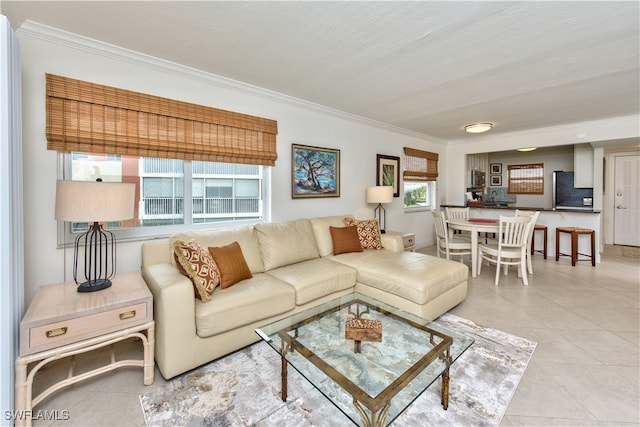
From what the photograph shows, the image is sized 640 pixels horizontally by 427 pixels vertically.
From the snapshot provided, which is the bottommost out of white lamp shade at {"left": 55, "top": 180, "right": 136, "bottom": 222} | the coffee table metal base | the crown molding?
the coffee table metal base

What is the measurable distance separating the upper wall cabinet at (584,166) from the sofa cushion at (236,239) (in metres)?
6.23

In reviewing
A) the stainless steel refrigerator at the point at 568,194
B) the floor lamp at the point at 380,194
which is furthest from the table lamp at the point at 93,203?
the stainless steel refrigerator at the point at 568,194

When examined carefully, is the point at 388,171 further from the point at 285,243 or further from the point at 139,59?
the point at 139,59

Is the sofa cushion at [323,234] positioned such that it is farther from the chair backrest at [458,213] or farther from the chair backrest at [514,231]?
the chair backrest at [458,213]

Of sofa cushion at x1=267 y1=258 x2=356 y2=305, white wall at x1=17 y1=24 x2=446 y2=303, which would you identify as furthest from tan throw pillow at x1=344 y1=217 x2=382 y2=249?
sofa cushion at x1=267 y1=258 x2=356 y2=305

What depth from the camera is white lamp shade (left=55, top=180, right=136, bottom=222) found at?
169 centimetres

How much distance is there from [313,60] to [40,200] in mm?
2398

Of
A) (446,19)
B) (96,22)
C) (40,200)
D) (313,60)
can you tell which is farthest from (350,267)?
(96,22)

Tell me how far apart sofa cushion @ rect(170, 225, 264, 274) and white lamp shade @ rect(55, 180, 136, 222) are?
28.5 inches

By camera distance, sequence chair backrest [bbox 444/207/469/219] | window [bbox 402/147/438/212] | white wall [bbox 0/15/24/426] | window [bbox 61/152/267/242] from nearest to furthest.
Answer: white wall [bbox 0/15/24/426]
window [bbox 61/152/267/242]
chair backrest [bbox 444/207/469/219]
window [bbox 402/147/438/212]

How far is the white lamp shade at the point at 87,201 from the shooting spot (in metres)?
1.69

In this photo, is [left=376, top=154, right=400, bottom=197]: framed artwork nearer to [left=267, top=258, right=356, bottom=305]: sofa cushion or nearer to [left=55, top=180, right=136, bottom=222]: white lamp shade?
[left=267, top=258, right=356, bottom=305]: sofa cushion

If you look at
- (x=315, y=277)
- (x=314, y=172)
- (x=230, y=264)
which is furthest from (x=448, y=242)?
(x=230, y=264)

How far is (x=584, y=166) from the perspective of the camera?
208 inches
